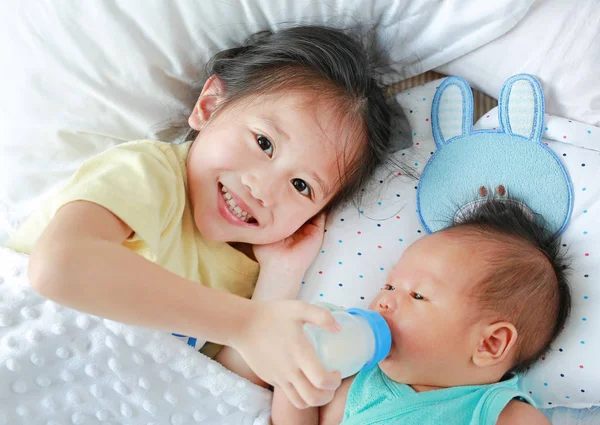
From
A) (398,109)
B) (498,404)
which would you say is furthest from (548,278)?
(398,109)

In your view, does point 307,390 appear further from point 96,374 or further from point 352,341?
point 96,374

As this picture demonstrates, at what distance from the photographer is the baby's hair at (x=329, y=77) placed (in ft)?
4.33

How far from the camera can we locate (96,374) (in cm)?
119

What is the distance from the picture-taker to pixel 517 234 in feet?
3.98

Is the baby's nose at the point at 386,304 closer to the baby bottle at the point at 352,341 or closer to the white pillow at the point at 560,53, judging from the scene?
the baby bottle at the point at 352,341

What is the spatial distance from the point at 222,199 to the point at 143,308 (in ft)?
1.29

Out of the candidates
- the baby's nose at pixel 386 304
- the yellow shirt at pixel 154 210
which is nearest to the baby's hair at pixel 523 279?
the baby's nose at pixel 386 304

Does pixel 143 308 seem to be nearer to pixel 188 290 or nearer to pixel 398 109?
pixel 188 290

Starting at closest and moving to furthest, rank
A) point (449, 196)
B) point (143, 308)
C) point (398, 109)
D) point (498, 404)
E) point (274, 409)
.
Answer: point (143, 308), point (498, 404), point (274, 409), point (449, 196), point (398, 109)

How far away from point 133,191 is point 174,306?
0.25m

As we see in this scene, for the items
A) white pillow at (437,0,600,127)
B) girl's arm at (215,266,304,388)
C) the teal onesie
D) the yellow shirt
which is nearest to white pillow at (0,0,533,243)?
white pillow at (437,0,600,127)

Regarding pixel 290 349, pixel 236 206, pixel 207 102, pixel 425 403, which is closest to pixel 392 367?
pixel 425 403

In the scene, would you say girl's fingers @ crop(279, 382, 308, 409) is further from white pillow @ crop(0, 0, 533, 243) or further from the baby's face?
white pillow @ crop(0, 0, 533, 243)

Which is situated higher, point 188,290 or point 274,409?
point 188,290
